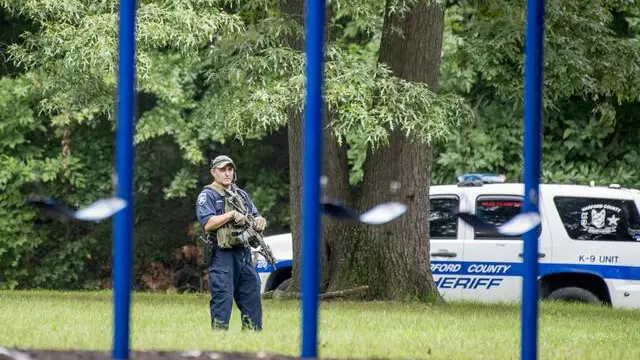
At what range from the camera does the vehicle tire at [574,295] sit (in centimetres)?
2091

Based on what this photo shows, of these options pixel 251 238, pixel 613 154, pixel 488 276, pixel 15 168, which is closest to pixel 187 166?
pixel 15 168

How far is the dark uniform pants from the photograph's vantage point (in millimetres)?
13945

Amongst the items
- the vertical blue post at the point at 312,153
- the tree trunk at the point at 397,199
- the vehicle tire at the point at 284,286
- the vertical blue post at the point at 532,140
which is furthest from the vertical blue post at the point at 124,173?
the vehicle tire at the point at 284,286

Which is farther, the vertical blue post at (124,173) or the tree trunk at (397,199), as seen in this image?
the tree trunk at (397,199)

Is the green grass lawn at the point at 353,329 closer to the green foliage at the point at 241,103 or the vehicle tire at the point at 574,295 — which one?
the vehicle tire at the point at 574,295

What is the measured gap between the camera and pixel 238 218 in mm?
13898

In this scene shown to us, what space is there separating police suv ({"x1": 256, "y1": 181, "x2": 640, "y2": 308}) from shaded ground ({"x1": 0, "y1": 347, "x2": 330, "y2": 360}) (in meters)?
11.3

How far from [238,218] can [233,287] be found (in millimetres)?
635

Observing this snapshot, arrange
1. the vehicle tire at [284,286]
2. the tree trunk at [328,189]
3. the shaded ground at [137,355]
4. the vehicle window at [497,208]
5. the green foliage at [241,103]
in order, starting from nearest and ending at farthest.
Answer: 1. the shaded ground at [137,355]
2. the green foliage at [241,103]
3. the tree trunk at [328,189]
4. the vehicle window at [497,208]
5. the vehicle tire at [284,286]

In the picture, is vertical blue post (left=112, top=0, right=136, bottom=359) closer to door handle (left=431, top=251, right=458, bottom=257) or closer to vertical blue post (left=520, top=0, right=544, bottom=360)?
vertical blue post (left=520, top=0, right=544, bottom=360)

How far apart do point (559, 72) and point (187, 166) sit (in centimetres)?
1142

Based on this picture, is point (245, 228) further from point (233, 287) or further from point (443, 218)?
point (443, 218)

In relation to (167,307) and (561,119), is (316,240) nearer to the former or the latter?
(167,307)

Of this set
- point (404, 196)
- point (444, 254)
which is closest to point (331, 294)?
point (404, 196)
